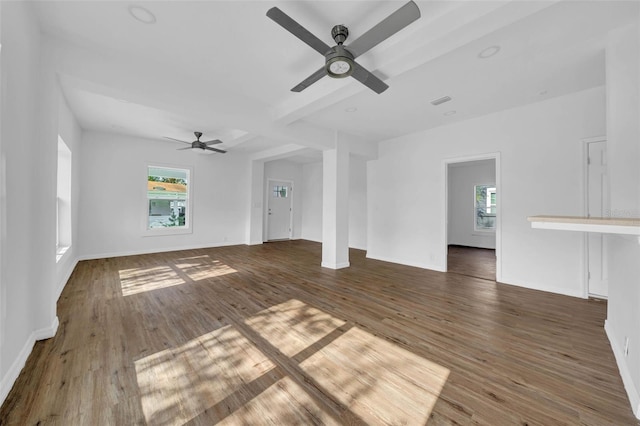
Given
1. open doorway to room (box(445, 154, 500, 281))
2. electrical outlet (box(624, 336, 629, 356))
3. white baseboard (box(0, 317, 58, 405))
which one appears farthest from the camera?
open doorway to room (box(445, 154, 500, 281))

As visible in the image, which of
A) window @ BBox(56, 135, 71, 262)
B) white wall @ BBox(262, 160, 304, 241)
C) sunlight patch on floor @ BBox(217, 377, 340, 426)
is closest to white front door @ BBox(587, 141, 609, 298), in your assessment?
→ sunlight patch on floor @ BBox(217, 377, 340, 426)

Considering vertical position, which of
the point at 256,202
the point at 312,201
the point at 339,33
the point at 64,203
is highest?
the point at 339,33

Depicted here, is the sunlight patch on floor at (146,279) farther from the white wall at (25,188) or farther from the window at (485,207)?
the window at (485,207)

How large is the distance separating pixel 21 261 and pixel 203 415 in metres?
1.82

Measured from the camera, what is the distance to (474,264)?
546 centimetres

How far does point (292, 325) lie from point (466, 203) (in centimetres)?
782

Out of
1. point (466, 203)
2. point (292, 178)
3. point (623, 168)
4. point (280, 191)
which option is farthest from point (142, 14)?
point (466, 203)

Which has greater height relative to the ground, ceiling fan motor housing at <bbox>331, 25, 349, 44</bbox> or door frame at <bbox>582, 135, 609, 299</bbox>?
ceiling fan motor housing at <bbox>331, 25, 349, 44</bbox>

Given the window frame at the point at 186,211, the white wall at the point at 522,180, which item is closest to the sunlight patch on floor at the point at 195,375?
the white wall at the point at 522,180

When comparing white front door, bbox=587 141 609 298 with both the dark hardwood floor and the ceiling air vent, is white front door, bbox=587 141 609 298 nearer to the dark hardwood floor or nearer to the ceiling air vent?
the dark hardwood floor

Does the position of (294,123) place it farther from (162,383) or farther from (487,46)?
(162,383)

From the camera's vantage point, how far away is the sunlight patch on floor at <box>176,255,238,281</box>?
424 cm

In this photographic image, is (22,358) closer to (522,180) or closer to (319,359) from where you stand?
(319,359)

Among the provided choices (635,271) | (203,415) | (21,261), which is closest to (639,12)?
(635,271)
